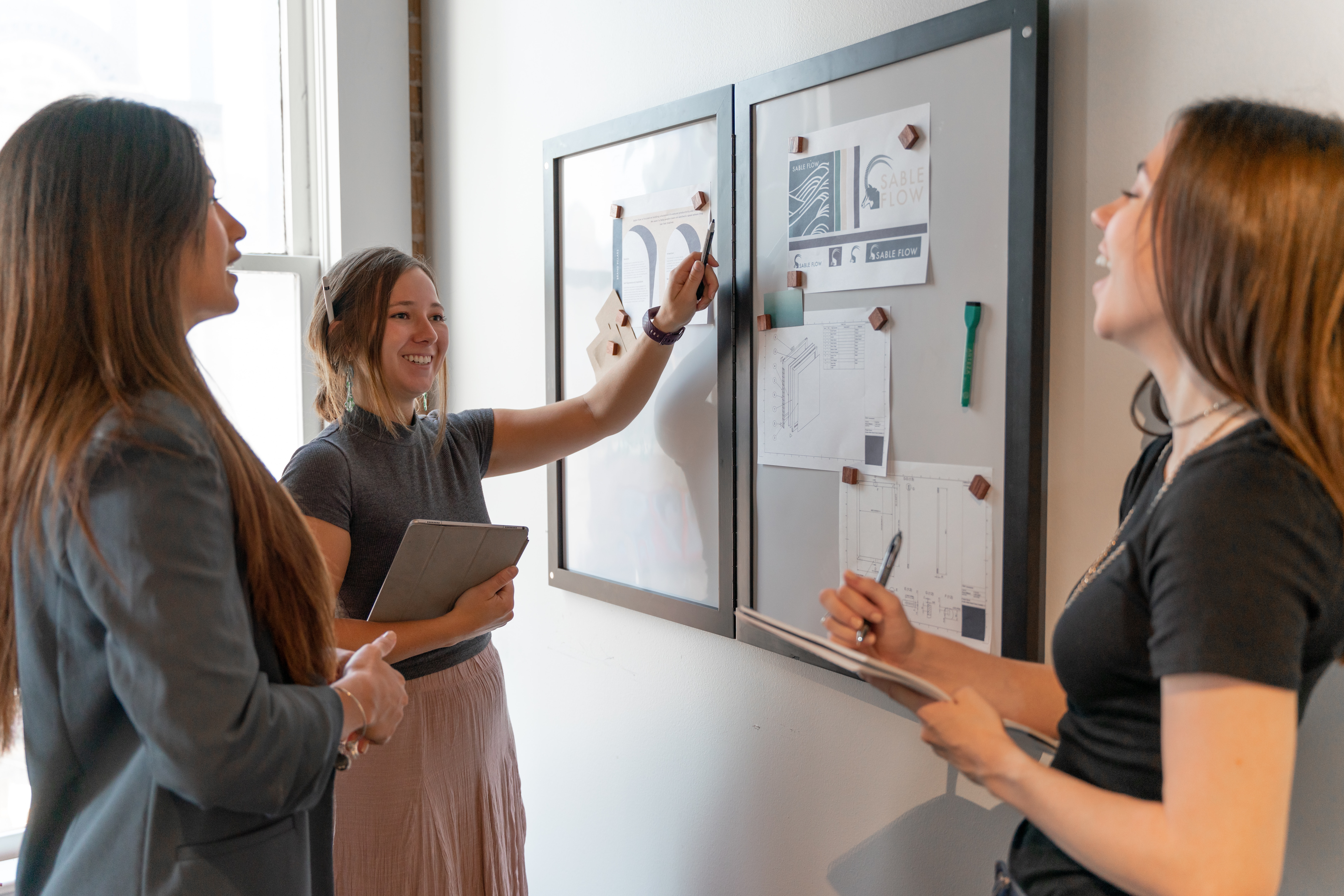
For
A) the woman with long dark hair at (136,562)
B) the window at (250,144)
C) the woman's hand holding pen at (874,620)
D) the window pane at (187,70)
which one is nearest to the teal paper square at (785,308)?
the woman's hand holding pen at (874,620)

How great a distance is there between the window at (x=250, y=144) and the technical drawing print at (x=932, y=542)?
5.81ft

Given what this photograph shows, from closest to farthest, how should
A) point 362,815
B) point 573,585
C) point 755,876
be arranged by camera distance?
1. point 362,815
2. point 755,876
3. point 573,585

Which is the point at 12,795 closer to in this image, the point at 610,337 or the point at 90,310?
the point at 610,337

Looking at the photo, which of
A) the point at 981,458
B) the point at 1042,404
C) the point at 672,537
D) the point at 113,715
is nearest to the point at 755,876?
the point at 672,537

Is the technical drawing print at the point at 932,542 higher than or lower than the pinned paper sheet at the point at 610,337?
lower

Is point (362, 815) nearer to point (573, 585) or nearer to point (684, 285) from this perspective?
point (573, 585)

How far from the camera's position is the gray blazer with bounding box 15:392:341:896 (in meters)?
0.82

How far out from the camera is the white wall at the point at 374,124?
2.53m

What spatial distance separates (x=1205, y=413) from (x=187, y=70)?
269cm

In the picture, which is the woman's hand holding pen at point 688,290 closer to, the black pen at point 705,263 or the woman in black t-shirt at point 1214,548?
the black pen at point 705,263

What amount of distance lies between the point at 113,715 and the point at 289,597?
0.20 m

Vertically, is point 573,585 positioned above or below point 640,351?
below

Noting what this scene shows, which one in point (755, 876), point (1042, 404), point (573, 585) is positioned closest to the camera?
point (1042, 404)

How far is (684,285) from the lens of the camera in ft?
5.35
